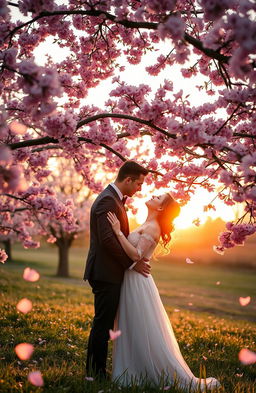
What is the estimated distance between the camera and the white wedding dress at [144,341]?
4141mm

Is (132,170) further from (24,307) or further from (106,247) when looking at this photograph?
(24,307)

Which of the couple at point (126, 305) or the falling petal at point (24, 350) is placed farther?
the falling petal at point (24, 350)

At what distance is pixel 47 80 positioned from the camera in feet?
9.39

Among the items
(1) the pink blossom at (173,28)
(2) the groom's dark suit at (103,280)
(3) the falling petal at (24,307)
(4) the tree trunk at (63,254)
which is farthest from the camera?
(4) the tree trunk at (63,254)

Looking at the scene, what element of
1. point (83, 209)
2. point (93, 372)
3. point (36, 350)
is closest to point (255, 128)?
point (93, 372)

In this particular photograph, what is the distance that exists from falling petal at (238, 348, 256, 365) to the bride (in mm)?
1622

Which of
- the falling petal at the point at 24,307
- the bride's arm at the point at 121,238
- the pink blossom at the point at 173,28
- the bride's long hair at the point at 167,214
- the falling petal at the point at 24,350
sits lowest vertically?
the falling petal at the point at 24,350

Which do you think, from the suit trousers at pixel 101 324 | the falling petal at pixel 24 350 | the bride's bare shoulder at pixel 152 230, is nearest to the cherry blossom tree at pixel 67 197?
the falling petal at pixel 24 350

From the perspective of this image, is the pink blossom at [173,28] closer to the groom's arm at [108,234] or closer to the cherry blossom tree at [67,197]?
the groom's arm at [108,234]

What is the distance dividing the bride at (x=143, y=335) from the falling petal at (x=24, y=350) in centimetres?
135

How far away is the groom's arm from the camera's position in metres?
4.05

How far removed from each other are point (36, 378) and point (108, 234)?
161cm

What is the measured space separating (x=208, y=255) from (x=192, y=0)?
137 ft

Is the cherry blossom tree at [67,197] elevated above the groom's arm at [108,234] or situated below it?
above
